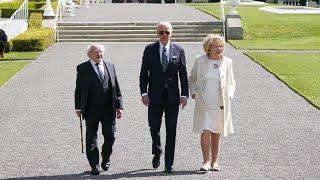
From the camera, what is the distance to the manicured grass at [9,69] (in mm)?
17281

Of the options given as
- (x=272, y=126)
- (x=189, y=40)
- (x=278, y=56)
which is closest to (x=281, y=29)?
(x=189, y=40)

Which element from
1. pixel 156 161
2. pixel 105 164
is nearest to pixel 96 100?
pixel 105 164

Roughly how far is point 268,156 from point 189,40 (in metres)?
17.6

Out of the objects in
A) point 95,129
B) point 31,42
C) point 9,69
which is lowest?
point 9,69

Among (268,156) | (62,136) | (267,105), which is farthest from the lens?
(267,105)

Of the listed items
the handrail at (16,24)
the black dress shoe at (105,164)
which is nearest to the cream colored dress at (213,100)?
the black dress shoe at (105,164)

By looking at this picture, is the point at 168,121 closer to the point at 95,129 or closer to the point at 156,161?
the point at 156,161

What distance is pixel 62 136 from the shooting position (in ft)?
34.2

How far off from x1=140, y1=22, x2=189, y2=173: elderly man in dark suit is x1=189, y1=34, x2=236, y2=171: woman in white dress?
0.19 meters

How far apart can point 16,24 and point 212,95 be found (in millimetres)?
20846

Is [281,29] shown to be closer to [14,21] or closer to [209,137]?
[14,21]

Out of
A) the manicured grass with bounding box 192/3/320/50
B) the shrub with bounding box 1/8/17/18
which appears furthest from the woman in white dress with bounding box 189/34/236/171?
the shrub with bounding box 1/8/17/18

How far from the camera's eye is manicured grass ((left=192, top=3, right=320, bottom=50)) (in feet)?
83.2

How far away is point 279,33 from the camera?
92.1 feet
